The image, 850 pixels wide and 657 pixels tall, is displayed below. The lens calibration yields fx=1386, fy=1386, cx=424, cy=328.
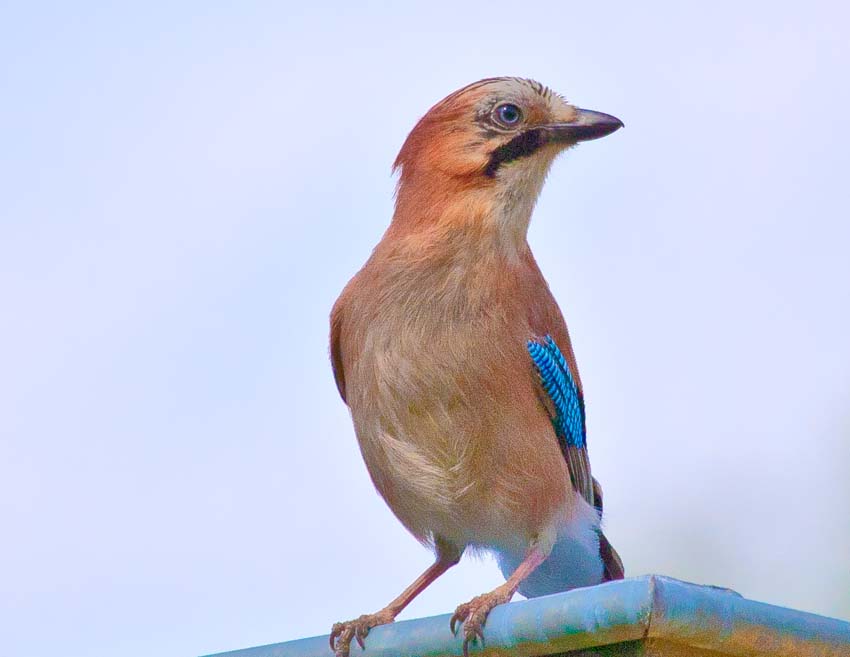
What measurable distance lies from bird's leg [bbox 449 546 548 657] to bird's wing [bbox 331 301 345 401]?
98 centimetres

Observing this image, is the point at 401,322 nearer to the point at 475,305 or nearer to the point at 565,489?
the point at 475,305

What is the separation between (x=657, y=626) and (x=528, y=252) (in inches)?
98.0

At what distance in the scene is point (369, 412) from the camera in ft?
15.6

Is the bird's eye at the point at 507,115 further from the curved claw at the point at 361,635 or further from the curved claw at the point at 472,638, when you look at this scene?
the curved claw at the point at 472,638

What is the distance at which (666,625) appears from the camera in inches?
112

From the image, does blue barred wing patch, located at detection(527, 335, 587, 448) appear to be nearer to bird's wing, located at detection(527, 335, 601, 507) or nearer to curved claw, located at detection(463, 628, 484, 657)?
bird's wing, located at detection(527, 335, 601, 507)

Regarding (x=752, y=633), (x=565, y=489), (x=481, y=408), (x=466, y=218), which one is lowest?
(x=752, y=633)

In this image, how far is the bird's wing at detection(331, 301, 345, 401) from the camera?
5.08m

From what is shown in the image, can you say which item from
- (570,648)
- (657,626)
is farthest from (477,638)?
(657,626)

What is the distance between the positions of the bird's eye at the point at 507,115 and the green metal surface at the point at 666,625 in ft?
7.70

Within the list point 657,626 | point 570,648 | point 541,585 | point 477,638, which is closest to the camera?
point 657,626

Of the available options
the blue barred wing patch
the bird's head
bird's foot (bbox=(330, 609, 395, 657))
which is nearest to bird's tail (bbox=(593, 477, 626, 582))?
the blue barred wing patch

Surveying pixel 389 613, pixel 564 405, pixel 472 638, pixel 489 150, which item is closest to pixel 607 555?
pixel 564 405

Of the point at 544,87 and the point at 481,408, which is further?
the point at 544,87
